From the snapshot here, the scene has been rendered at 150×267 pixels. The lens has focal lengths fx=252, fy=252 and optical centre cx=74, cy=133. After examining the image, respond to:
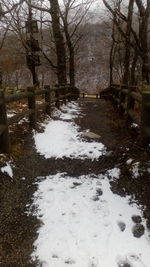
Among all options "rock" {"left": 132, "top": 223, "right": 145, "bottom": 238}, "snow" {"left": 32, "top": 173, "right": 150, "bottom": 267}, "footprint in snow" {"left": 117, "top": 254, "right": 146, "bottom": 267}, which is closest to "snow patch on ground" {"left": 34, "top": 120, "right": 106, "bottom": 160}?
"snow" {"left": 32, "top": 173, "right": 150, "bottom": 267}

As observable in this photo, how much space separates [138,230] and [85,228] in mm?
654

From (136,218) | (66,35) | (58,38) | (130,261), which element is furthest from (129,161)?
(66,35)

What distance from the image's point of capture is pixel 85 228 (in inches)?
123

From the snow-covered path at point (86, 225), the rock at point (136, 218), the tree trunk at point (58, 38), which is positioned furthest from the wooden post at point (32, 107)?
the tree trunk at point (58, 38)

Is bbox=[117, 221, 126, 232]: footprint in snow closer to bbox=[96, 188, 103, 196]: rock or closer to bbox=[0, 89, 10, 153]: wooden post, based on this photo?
bbox=[96, 188, 103, 196]: rock

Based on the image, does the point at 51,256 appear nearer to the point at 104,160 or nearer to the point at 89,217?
the point at 89,217

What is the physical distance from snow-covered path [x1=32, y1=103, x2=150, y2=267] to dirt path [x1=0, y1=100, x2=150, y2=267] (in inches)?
5.2

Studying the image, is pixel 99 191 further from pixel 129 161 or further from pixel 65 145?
pixel 65 145

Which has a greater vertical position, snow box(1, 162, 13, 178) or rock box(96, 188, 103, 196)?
snow box(1, 162, 13, 178)

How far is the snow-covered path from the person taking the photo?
2.73 metres

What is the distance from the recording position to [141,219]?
3.28 metres

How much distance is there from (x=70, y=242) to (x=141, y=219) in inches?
39.3

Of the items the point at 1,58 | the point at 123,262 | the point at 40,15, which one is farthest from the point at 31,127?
the point at 1,58

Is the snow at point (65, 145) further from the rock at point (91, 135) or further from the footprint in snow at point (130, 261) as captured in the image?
the footprint in snow at point (130, 261)
